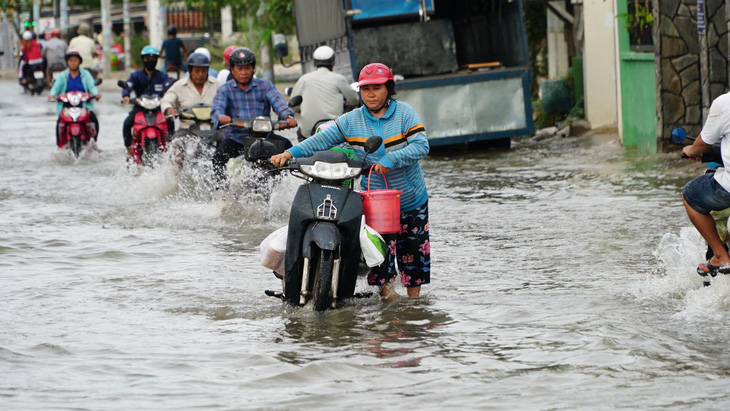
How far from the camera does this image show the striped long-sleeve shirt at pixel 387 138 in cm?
671

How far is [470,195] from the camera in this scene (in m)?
12.4

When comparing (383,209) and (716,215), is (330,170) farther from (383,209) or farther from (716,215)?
(716,215)

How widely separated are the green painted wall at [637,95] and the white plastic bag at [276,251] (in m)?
9.65

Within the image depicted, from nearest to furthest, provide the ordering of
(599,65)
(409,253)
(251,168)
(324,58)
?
(409,253)
(251,168)
(324,58)
(599,65)

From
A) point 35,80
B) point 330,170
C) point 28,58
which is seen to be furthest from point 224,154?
point 35,80

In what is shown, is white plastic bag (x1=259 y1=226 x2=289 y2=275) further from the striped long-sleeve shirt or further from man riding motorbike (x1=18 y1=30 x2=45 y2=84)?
man riding motorbike (x1=18 y1=30 x2=45 y2=84)

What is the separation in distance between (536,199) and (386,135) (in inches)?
212

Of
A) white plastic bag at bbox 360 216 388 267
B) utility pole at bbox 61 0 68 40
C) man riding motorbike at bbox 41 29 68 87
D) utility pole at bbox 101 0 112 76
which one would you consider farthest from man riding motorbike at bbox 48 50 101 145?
utility pole at bbox 61 0 68 40

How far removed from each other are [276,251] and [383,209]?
686 millimetres

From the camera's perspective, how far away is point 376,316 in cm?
675

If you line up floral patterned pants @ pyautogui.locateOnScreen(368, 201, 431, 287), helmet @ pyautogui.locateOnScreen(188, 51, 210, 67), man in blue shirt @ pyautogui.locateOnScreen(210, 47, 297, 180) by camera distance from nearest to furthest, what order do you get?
floral patterned pants @ pyautogui.locateOnScreen(368, 201, 431, 287) → man in blue shirt @ pyautogui.locateOnScreen(210, 47, 297, 180) → helmet @ pyautogui.locateOnScreen(188, 51, 210, 67)

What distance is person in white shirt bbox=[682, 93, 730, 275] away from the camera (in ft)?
20.3

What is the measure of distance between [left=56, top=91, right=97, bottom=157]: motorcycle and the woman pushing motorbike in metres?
10.5

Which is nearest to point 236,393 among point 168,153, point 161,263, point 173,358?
point 173,358
